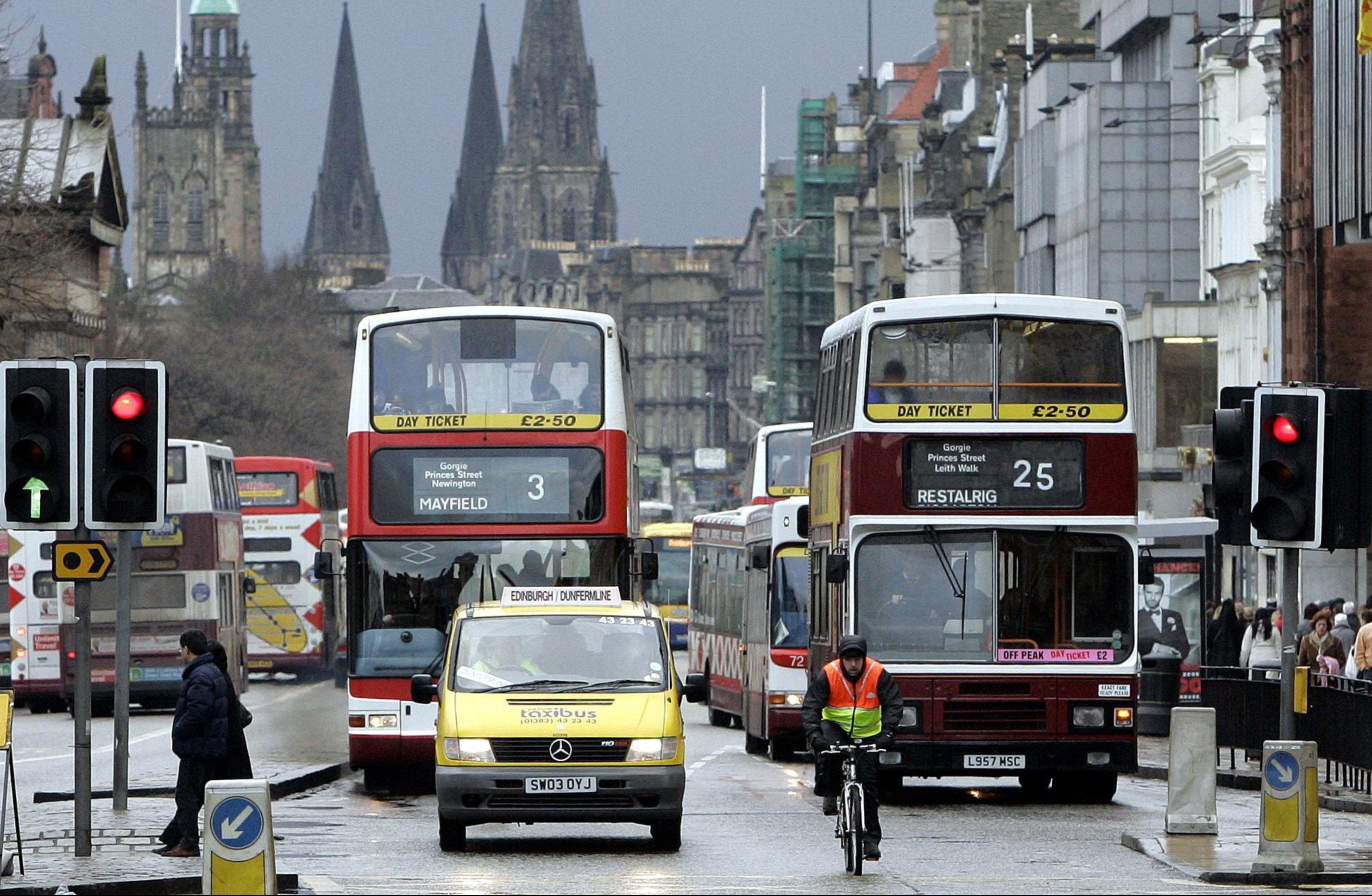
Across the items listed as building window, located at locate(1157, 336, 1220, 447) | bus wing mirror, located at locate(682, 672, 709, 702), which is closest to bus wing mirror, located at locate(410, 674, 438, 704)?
bus wing mirror, located at locate(682, 672, 709, 702)

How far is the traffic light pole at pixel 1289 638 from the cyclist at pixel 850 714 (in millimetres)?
2316

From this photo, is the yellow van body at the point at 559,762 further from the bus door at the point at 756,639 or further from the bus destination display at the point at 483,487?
the bus door at the point at 756,639

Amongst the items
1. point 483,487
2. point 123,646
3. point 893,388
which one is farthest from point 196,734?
point 893,388

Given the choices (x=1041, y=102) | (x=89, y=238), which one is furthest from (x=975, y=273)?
(x=89, y=238)

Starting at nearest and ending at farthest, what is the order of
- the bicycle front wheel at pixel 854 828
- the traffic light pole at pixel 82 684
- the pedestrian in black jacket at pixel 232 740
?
the bicycle front wheel at pixel 854 828 → the traffic light pole at pixel 82 684 → the pedestrian in black jacket at pixel 232 740

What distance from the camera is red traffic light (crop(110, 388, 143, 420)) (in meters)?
17.4

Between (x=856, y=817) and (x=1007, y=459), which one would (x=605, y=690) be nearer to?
(x=856, y=817)

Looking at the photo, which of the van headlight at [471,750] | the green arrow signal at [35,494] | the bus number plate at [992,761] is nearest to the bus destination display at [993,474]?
the bus number plate at [992,761]

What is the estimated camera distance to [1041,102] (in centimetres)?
7969

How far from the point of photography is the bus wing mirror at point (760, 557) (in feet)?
106

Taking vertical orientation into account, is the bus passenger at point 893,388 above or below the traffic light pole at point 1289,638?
above

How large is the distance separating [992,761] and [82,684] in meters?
8.45

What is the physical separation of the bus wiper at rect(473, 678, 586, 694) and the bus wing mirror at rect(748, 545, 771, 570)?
1305cm

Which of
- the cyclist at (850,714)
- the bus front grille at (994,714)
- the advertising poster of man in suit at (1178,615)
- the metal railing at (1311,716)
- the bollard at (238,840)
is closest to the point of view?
the bollard at (238,840)
